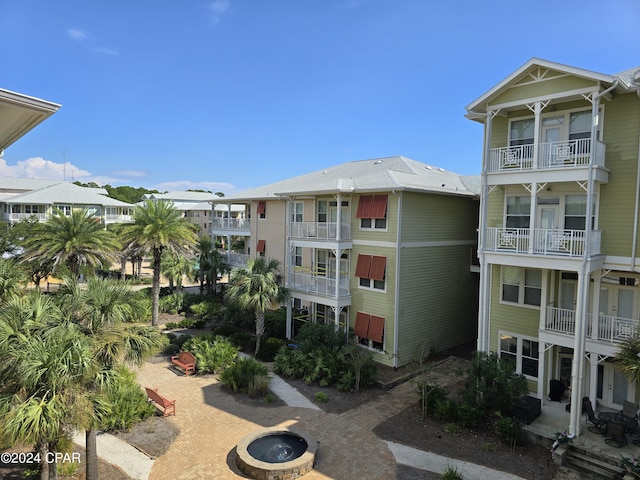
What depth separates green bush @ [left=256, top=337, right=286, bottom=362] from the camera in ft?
69.6

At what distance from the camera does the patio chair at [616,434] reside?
1241 centimetres

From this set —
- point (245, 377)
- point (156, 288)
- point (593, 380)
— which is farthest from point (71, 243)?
point (593, 380)

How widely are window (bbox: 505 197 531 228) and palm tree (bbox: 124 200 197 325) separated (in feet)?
61.6

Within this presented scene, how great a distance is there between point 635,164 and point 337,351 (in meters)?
13.5

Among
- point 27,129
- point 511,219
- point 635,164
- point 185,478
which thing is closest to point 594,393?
point 511,219

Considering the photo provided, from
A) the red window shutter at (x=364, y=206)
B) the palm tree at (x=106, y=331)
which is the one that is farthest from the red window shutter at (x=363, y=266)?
the palm tree at (x=106, y=331)

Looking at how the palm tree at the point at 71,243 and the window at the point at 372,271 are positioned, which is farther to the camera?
the palm tree at the point at 71,243

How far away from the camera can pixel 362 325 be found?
21422 millimetres

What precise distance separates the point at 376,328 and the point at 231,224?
54.1 ft

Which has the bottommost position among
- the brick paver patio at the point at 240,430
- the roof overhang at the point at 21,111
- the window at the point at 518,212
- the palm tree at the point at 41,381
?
the brick paver patio at the point at 240,430

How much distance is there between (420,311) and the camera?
21.3 m

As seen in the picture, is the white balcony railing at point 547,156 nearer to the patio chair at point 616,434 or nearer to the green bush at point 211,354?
the patio chair at point 616,434

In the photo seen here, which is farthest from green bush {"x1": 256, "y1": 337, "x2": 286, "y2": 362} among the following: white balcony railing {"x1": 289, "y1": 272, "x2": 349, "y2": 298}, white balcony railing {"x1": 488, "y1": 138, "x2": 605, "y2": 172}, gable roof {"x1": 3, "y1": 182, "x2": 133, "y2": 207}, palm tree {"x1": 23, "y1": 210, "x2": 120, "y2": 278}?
gable roof {"x1": 3, "y1": 182, "x2": 133, "y2": 207}

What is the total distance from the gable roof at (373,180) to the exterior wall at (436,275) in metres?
0.82
